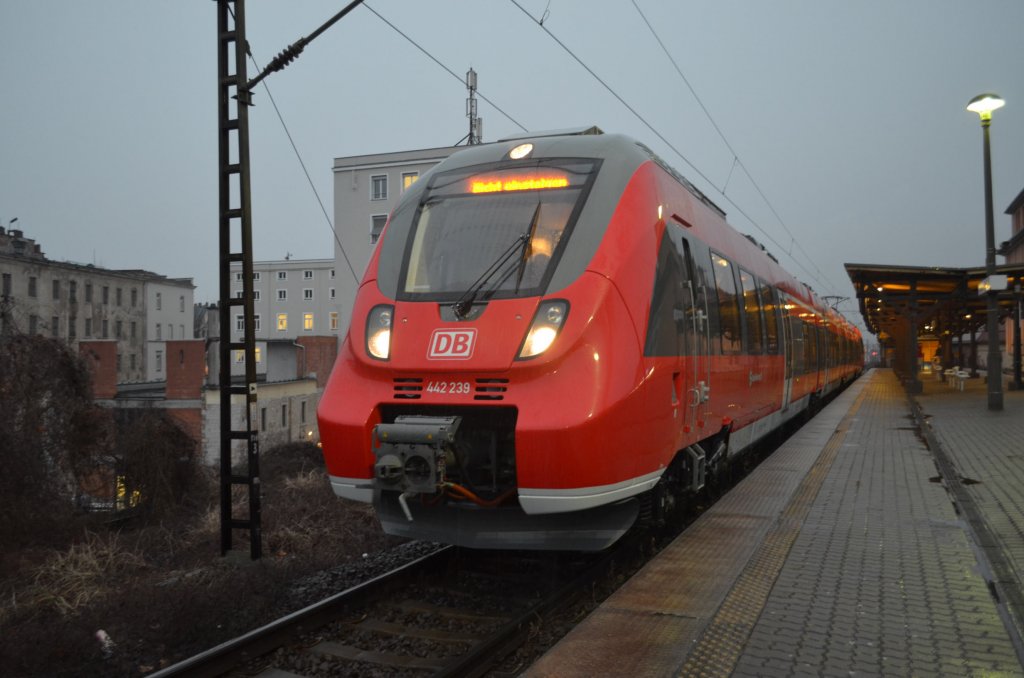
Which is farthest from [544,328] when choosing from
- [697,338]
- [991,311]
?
[991,311]

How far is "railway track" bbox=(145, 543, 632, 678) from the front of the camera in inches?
174

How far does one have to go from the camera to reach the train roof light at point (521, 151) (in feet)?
20.7

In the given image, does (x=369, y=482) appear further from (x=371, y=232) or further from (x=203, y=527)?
(x=371, y=232)

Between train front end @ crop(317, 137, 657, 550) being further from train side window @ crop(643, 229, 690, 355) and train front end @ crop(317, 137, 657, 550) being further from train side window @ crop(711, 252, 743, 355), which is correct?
train side window @ crop(711, 252, 743, 355)

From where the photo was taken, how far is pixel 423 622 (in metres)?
5.14

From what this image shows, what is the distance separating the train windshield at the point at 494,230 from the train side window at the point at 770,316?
5164mm

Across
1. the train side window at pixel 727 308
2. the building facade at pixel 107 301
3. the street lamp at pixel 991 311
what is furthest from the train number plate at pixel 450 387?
the building facade at pixel 107 301

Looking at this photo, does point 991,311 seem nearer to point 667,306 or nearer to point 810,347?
point 810,347

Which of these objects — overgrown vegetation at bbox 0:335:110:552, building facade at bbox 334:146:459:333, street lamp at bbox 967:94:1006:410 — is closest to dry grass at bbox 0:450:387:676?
overgrown vegetation at bbox 0:335:110:552

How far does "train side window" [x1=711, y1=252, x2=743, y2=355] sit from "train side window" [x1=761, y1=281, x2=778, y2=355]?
1.88m

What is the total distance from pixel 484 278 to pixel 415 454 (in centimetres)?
142

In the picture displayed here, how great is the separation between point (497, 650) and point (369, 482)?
1469mm

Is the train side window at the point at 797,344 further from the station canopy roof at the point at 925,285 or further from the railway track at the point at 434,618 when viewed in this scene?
the station canopy roof at the point at 925,285

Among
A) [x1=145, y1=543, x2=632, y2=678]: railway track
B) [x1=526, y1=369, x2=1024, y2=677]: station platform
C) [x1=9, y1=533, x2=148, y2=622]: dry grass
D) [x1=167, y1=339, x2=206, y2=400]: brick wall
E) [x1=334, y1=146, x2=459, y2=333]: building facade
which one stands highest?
[x1=334, y1=146, x2=459, y2=333]: building facade
